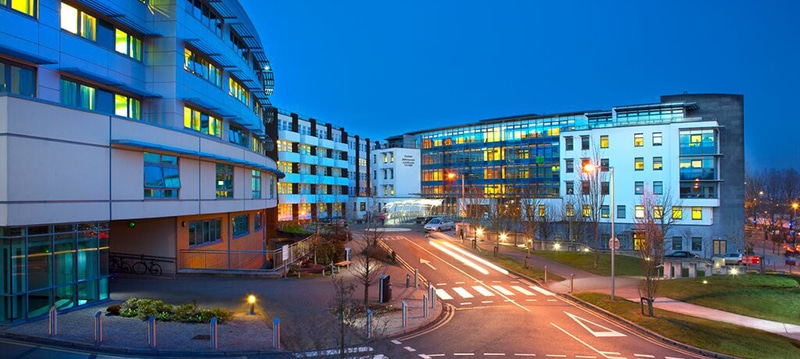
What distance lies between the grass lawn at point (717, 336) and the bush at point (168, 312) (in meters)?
15.4

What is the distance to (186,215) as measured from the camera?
25.9m

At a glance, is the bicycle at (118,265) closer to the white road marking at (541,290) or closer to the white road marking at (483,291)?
the white road marking at (483,291)

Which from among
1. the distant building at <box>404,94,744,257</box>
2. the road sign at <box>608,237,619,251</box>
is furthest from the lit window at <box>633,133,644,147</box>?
the road sign at <box>608,237,619,251</box>

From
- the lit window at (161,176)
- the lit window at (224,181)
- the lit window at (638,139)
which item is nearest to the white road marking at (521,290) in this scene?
the lit window at (224,181)

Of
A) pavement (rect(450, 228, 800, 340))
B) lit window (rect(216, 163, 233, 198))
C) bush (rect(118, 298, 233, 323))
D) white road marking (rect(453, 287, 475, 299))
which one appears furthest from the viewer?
lit window (rect(216, 163, 233, 198))

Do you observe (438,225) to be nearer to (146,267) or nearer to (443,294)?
(443,294)

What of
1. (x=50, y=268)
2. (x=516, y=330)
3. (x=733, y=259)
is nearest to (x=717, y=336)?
(x=516, y=330)

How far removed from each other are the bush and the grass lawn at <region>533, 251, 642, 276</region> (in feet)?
81.1

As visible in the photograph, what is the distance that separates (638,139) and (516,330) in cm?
5142

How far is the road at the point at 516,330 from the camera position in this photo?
15.3 metres

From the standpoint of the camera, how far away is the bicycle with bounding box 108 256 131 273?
84.4 ft

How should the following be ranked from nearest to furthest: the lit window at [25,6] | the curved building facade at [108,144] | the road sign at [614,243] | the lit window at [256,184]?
the curved building facade at [108,144] → the lit window at [25,6] → the road sign at [614,243] → the lit window at [256,184]

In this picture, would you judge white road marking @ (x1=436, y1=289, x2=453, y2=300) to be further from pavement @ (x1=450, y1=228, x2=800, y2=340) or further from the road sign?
the road sign

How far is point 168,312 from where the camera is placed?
1703 cm
